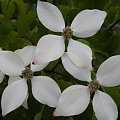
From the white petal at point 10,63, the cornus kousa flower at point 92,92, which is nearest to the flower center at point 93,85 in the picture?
the cornus kousa flower at point 92,92

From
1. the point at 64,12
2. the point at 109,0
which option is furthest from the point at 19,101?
the point at 109,0

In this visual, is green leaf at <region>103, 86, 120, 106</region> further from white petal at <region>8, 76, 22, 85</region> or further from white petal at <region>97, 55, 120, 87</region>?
white petal at <region>8, 76, 22, 85</region>

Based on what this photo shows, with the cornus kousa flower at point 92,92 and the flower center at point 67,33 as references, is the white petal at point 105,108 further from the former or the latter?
the flower center at point 67,33

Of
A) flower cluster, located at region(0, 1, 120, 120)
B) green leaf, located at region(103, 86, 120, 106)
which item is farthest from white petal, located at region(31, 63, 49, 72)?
green leaf, located at region(103, 86, 120, 106)

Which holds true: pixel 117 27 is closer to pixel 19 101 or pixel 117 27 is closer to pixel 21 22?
pixel 21 22

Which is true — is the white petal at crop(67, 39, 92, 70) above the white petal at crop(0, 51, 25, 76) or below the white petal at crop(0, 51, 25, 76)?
above
